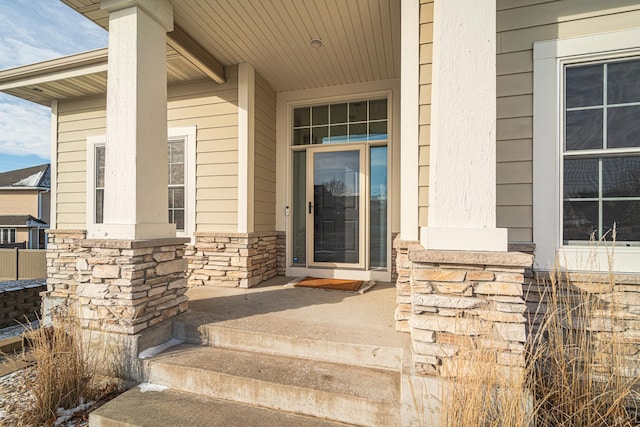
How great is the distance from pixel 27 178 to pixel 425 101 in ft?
77.2

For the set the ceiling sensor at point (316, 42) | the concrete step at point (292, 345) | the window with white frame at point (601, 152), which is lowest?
the concrete step at point (292, 345)

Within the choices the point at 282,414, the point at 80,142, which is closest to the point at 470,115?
the point at 282,414

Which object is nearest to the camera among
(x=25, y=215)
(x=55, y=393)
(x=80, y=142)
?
(x=55, y=393)

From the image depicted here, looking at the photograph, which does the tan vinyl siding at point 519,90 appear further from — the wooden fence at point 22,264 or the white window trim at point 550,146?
the wooden fence at point 22,264

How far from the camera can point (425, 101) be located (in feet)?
7.27

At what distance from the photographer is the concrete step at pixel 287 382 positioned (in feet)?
5.45

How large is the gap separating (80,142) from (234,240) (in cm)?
337

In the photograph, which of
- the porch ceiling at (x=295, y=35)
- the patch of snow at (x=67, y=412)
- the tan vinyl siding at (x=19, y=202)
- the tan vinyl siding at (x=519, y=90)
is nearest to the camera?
the patch of snow at (x=67, y=412)

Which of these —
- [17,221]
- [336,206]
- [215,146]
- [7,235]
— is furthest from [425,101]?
[7,235]

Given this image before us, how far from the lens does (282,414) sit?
1.76 metres

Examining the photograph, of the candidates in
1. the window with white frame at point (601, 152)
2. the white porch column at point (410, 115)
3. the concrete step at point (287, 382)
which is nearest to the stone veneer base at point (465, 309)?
the concrete step at point (287, 382)

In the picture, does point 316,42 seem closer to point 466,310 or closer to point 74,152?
point 466,310

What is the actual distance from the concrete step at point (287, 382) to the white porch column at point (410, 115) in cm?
110

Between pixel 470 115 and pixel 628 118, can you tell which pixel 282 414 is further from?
pixel 628 118
